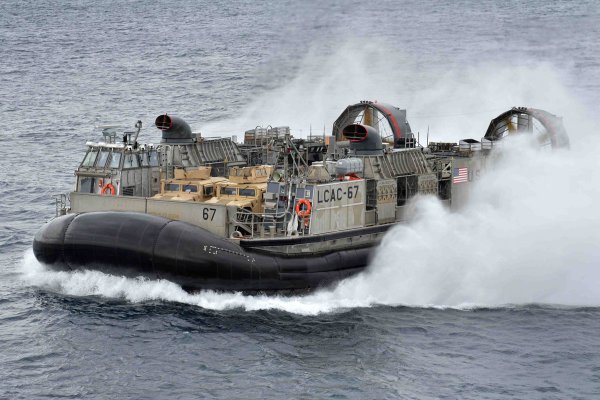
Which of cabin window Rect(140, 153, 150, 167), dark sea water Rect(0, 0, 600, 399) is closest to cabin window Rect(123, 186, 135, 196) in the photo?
cabin window Rect(140, 153, 150, 167)

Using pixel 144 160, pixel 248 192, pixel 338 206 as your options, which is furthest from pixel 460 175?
pixel 144 160

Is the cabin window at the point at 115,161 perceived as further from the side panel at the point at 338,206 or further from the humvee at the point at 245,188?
the side panel at the point at 338,206

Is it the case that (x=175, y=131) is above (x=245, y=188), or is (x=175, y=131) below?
above

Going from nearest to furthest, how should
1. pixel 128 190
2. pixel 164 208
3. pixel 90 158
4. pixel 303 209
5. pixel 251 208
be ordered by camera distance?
pixel 303 209 < pixel 164 208 < pixel 251 208 < pixel 128 190 < pixel 90 158

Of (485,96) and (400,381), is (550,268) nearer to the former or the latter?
(400,381)

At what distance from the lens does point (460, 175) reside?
44.1 meters

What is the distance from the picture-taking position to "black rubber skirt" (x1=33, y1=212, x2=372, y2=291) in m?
36.9

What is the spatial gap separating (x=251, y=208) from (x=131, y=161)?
18.1 ft

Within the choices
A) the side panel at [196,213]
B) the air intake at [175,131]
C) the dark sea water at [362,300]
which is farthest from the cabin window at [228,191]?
the dark sea water at [362,300]

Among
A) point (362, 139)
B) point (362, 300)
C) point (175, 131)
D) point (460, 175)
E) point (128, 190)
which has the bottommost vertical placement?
point (362, 300)

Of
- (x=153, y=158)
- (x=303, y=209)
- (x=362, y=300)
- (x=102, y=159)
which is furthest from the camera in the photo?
(x=153, y=158)

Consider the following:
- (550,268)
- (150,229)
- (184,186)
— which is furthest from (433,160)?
(150,229)

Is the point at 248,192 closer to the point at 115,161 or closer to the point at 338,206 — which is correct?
the point at 338,206

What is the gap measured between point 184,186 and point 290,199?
181 inches
